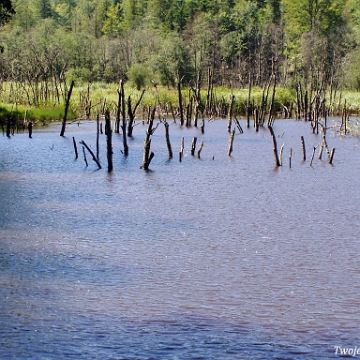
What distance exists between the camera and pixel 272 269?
15289 mm

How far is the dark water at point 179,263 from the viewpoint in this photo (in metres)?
11.4

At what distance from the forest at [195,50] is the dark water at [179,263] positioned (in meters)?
36.1

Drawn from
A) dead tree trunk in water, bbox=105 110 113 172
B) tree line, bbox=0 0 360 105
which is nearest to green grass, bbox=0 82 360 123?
Result: tree line, bbox=0 0 360 105

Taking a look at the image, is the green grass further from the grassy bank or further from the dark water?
the dark water

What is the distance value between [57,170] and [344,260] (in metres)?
17.7

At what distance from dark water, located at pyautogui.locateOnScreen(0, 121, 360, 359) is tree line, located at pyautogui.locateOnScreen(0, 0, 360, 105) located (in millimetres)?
37076

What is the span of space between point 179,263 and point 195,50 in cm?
6262

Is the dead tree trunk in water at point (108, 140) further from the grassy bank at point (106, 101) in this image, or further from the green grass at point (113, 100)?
the green grass at point (113, 100)

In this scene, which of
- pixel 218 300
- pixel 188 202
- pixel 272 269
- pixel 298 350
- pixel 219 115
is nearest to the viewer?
pixel 298 350

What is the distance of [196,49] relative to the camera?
10131 centimetres

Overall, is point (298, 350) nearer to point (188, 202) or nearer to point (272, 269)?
point (272, 269)

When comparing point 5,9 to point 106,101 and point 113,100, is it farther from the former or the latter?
point 113,100

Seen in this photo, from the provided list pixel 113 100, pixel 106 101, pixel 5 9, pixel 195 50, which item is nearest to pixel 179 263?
pixel 5 9

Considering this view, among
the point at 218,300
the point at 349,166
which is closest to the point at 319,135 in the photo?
the point at 349,166
